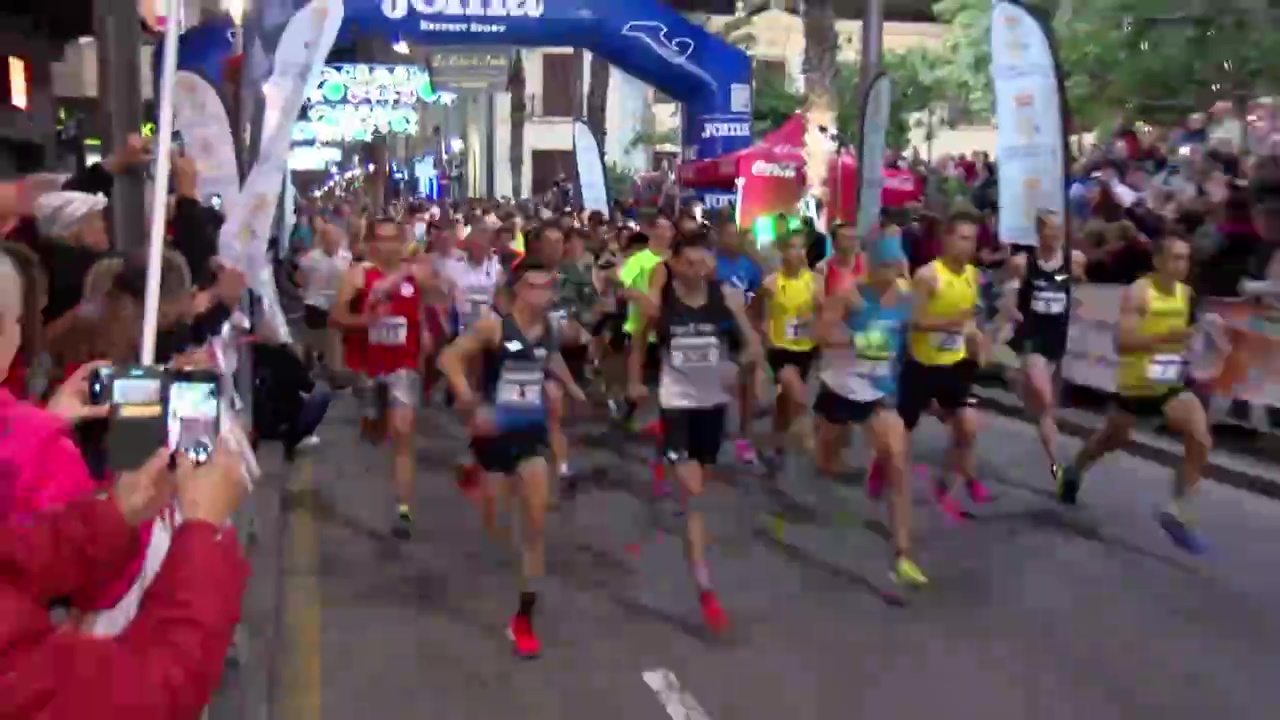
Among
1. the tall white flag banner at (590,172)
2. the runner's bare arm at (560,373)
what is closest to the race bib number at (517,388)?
the runner's bare arm at (560,373)

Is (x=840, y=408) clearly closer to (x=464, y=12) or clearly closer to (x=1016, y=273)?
(x=1016, y=273)

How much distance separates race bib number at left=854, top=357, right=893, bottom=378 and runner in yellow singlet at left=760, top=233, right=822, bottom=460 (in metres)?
2.06

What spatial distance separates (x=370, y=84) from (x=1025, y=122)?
52.7 feet

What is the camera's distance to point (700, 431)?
7.76 meters

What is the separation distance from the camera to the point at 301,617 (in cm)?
767

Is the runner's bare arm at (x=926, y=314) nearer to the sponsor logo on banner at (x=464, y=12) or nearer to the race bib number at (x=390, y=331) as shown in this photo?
the race bib number at (x=390, y=331)

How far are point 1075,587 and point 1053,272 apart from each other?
368cm

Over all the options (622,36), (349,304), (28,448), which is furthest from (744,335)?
(622,36)

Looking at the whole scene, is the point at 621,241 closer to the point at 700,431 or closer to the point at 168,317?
the point at 700,431

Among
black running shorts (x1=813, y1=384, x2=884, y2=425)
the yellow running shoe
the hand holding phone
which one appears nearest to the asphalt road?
the yellow running shoe

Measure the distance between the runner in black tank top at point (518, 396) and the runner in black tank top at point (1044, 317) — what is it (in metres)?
4.25

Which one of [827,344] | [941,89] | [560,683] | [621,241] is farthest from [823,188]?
[941,89]

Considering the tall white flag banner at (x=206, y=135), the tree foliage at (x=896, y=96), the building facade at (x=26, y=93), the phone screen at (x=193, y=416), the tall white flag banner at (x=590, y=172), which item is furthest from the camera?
the tree foliage at (x=896, y=96)

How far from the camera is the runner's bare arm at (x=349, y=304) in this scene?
10.2 meters
